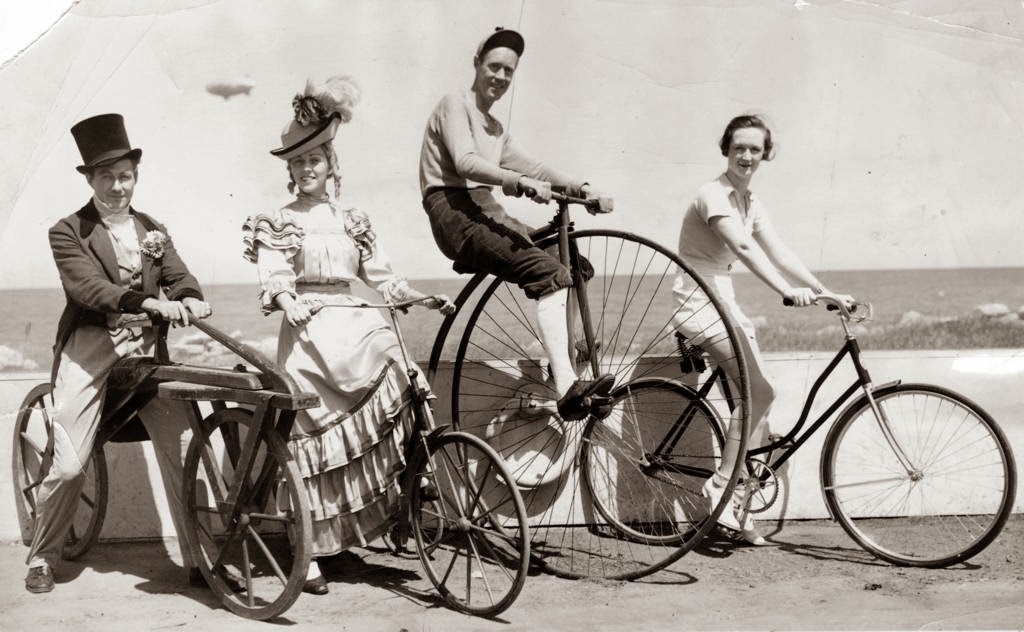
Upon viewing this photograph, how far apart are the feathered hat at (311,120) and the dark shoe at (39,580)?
5.86 ft

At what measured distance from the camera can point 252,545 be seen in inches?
186

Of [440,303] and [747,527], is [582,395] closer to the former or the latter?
[440,303]

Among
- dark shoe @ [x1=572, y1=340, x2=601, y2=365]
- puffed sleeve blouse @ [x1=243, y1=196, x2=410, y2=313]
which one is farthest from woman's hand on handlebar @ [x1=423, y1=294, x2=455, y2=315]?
dark shoe @ [x1=572, y1=340, x2=601, y2=365]

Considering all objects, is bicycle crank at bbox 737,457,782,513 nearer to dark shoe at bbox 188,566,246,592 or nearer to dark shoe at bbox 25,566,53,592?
dark shoe at bbox 188,566,246,592

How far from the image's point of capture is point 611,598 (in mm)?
4090

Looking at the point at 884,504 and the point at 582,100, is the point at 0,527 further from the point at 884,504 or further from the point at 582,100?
the point at 884,504

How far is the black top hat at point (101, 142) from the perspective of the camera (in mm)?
4176

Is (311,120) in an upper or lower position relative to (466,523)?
upper

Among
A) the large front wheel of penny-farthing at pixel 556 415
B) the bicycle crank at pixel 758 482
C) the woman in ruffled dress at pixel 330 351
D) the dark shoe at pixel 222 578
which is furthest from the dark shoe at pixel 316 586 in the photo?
the bicycle crank at pixel 758 482

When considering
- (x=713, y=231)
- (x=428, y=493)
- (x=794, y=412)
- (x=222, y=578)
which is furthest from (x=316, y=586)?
(x=794, y=412)

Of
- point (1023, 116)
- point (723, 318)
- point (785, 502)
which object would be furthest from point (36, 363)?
point (1023, 116)

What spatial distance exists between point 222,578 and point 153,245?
50.2 inches

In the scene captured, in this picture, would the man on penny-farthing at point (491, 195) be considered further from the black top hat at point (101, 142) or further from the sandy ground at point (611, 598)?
the black top hat at point (101, 142)

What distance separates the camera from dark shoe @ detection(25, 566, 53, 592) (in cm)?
412
